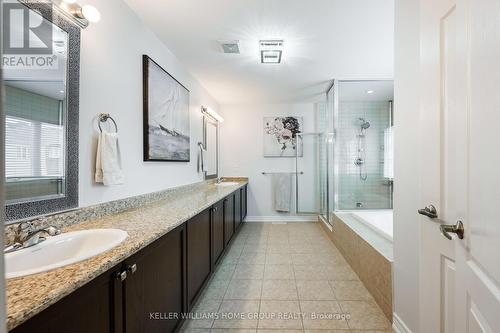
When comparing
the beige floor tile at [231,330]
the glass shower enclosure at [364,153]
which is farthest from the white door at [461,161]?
the glass shower enclosure at [364,153]

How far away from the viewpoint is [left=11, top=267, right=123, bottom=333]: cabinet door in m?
0.64

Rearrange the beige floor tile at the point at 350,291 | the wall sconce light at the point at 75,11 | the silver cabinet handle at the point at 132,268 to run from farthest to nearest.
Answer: the beige floor tile at the point at 350,291, the wall sconce light at the point at 75,11, the silver cabinet handle at the point at 132,268

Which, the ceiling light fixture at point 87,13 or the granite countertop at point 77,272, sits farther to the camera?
the ceiling light fixture at point 87,13

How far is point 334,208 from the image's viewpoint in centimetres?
355

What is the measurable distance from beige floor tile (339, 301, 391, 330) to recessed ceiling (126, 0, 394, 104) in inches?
93.8

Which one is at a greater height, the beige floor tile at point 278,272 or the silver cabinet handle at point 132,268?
the silver cabinet handle at point 132,268

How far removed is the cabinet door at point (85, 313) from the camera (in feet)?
2.11

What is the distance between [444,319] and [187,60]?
3058 millimetres

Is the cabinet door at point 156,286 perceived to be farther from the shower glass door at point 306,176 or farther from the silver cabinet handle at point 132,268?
the shower glass door at point 306,176

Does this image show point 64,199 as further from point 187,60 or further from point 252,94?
point 252,94

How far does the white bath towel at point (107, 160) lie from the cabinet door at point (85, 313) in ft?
2.42

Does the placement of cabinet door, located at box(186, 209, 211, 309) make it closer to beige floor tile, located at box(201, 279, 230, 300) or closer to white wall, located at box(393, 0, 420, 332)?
beige floor tile, located at box(201, 279, 230, 300)

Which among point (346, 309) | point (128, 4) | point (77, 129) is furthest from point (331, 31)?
point (346, 309)

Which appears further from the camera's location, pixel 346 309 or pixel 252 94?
pixel 252 94
